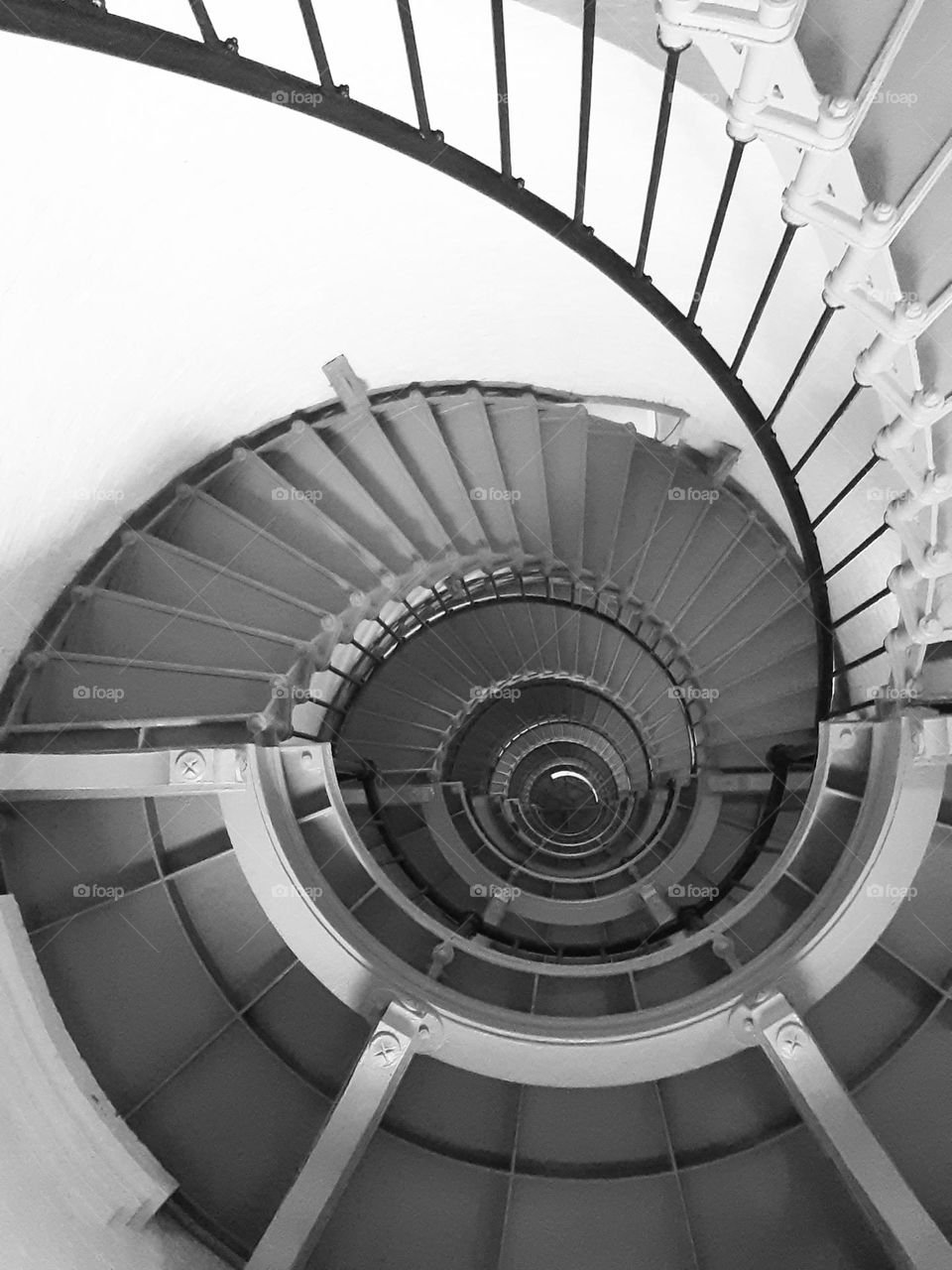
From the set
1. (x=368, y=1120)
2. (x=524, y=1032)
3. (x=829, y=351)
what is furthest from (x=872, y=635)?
(x=368, y=1120)

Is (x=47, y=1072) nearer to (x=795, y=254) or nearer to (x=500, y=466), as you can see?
(x=500, y=466)

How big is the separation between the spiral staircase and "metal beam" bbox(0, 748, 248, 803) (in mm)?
23

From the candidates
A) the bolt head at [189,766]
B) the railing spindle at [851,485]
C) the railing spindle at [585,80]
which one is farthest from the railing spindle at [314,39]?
the bolt head at [189,766]

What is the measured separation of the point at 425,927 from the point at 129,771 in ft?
7.02

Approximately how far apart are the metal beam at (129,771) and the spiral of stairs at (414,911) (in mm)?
14

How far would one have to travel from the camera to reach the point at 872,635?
715 cm

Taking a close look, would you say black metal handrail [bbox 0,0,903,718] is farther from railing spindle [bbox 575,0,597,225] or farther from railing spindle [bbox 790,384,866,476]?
railing spindle [bbox 790,384,866,476]

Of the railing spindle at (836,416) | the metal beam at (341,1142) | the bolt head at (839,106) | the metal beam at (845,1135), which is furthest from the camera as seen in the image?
the metal beam at (341,1142)

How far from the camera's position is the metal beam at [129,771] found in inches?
198

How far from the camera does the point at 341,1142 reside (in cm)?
464

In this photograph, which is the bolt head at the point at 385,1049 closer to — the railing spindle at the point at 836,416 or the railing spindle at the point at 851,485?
the railing spindle at the point at 851,485

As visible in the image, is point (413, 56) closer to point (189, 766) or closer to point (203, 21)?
point (203, 21)

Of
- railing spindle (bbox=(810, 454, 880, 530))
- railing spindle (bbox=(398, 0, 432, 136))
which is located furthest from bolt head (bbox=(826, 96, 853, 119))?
railing spindle (bbox=(810, 454, 880, 530))

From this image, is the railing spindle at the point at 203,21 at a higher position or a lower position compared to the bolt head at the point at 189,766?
higher
